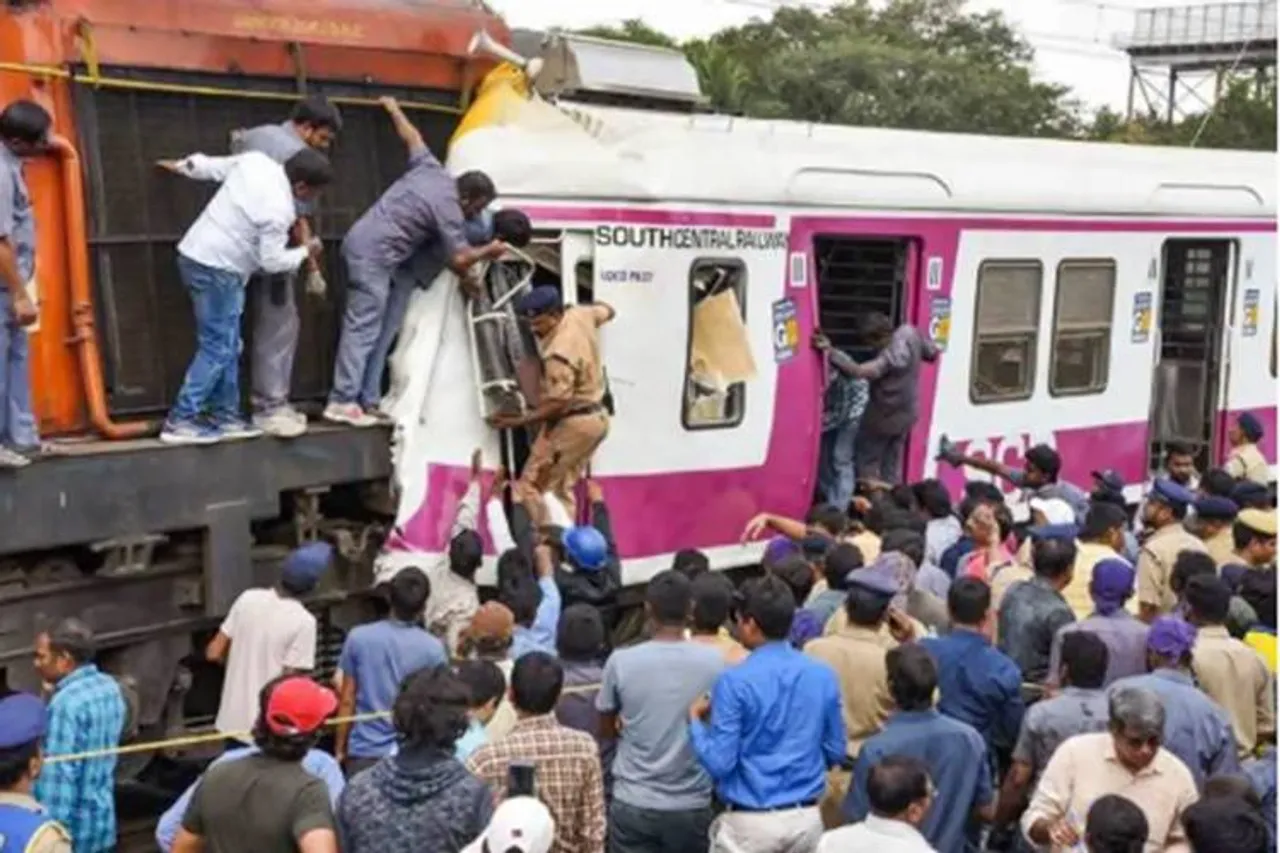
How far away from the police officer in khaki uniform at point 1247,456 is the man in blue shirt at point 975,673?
5322 mm

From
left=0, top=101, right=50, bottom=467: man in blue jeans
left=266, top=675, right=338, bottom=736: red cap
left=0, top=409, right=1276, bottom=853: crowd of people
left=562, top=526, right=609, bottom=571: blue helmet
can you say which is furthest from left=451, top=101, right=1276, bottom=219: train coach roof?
left=266, top=675, right=338, bottom=736: red cap

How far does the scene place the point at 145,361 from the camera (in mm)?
7156

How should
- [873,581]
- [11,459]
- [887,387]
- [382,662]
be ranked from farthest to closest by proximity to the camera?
[887,387] < [11,459] < [382,662] < [873,581]

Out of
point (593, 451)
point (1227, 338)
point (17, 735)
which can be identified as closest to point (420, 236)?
point (593, 451)

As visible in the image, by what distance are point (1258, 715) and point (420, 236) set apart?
3.98 metres

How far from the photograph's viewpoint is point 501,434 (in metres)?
7.89

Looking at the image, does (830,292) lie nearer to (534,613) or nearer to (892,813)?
(534,613)

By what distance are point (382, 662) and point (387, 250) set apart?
2192 millimetres

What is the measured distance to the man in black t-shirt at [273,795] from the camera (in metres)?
4.11

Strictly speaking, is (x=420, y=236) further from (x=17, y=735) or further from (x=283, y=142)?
(x=17, y=735)

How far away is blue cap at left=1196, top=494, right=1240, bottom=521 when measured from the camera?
7.87 meters

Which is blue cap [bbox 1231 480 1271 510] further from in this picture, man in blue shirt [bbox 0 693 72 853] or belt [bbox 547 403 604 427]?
man in blue shirt [bbox 0 693 72 853]

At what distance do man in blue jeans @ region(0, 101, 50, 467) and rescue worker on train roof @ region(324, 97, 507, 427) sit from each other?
148 cm

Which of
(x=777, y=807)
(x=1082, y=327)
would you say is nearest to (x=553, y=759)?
(x=777, y=807)
